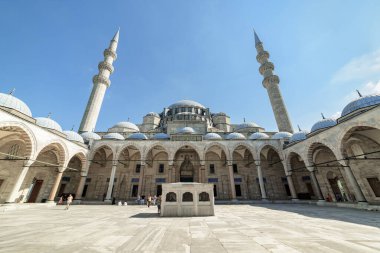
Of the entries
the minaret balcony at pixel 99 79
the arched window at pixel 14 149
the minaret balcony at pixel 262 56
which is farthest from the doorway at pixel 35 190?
the minaret balcony at pixel 262 56

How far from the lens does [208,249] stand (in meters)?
3.79

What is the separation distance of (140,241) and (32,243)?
2.76 metres

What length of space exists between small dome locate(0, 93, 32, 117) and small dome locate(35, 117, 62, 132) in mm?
1674

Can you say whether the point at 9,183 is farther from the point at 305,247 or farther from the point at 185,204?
the point at 305,247

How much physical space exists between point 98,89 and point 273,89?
32151mm

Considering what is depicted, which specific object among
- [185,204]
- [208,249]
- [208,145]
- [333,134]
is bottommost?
[208,249]

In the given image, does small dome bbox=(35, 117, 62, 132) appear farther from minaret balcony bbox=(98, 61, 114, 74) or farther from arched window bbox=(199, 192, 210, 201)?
arched window bbox=(199, 192, 210, 201)

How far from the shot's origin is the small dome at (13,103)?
1480 cm

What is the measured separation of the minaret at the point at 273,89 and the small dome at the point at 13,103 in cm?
3412

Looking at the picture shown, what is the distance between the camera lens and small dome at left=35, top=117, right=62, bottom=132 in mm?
18070

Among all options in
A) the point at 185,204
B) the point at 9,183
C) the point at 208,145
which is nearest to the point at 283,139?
the point at 208,145

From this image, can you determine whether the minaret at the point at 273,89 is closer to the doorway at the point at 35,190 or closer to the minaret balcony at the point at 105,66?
the minaret balcony at the point at 105,66

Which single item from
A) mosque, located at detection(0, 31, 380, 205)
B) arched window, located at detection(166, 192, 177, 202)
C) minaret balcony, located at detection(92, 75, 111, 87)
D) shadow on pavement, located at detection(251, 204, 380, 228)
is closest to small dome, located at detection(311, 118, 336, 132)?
mosque, located at detection(0, 31, 380, 205)

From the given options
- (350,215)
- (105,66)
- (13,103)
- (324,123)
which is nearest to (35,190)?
(13,103)
